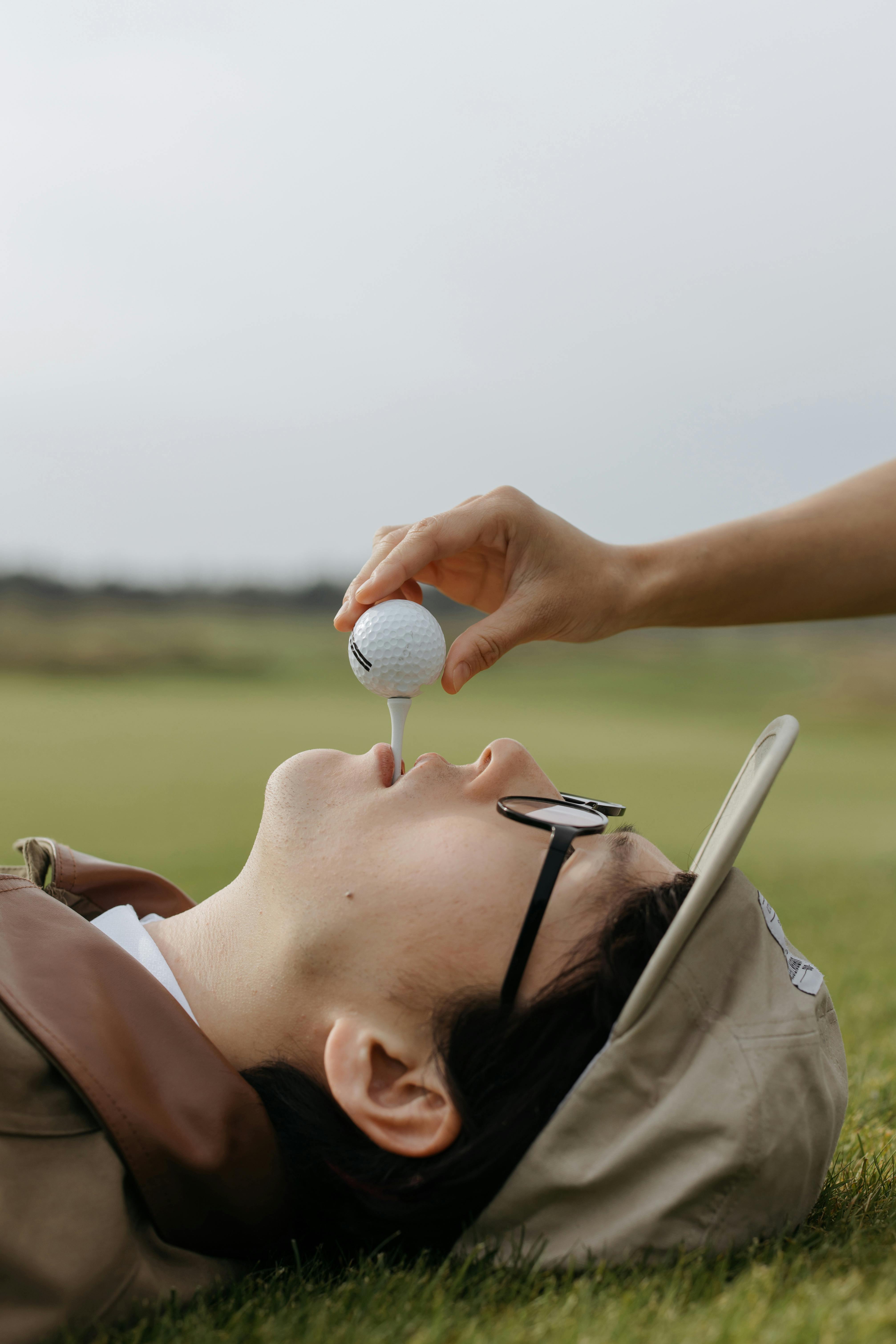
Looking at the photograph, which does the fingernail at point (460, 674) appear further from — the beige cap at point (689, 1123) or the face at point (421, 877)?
the beige cap at point (689, 1123)

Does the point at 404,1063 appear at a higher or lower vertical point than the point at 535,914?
lower

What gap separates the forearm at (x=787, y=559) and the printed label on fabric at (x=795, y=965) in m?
1.03

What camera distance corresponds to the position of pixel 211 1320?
1.57 metres

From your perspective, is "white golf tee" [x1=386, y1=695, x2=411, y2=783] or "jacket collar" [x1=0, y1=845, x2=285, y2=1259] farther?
"white golf tee" [x1=386, y1=695, x2=411, y2=783]

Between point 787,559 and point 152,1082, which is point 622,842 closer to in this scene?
point 152,1082

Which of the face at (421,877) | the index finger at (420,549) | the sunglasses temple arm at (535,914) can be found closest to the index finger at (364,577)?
the index finger at (420,549)

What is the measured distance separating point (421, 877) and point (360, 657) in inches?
28.2

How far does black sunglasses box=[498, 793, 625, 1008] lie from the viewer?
1.91m

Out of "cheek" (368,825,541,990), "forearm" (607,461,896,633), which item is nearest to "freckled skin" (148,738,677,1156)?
"cheek" (368,825,541,990)

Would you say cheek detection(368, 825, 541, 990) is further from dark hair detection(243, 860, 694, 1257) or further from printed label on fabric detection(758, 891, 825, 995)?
printed label on fabric detection(758, 891, 825, 995)

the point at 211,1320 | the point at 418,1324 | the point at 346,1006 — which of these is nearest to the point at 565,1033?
the point at 346,1006

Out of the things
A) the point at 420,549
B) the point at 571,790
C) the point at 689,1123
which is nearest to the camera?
the point at 689,1123

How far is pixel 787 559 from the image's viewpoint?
291 cm

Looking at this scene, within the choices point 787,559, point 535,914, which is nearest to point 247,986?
point 535,914
